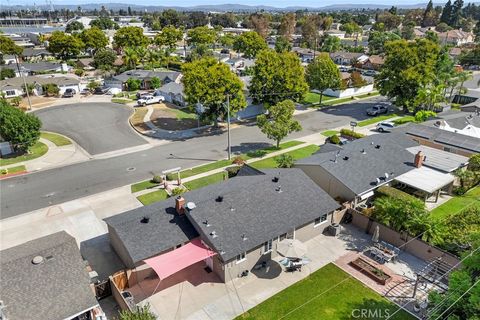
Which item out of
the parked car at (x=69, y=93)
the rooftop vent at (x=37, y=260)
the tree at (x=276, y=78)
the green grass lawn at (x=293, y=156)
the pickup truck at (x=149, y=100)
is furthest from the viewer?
the parked car at (x=69, y=93)

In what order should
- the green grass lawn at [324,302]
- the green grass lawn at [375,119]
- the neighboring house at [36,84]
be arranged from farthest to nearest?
the neighboring house at [36,84] → the green grass lawn at [375,119] → the green grass lawn at [324,302]

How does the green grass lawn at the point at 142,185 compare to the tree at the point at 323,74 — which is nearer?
the green grass lawn at the point at 142,185

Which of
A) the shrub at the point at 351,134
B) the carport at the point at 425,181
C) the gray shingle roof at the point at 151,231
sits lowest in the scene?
the shrub at the point at 351,134

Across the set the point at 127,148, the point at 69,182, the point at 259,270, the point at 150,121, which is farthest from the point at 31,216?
the point at 150,121

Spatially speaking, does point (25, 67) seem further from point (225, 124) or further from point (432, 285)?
point (432, 285)

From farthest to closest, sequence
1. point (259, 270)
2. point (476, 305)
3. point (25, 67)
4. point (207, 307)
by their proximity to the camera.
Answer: point (25, 67) < point (259, 270) < point (207, 307) < point (476, 305)

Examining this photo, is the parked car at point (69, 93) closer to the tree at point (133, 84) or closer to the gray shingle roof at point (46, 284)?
the tree at point (133, 84)

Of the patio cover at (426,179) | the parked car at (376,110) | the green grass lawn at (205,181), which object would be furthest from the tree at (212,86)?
the parked car at (376,110)
